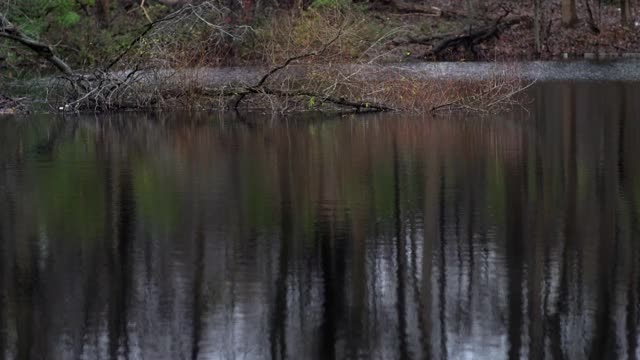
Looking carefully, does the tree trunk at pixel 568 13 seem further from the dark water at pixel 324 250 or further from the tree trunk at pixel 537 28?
the dark water at pixel 324 250

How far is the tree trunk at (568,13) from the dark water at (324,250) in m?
Answer: 34.5

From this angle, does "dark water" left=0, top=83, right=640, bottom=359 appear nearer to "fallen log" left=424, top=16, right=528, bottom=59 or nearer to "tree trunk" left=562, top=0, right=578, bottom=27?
"fallen log" left=424, top=16, right=528, bottom=59

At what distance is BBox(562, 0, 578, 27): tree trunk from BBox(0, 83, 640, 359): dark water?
34544 millimetres

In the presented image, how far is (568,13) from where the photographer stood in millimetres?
54094

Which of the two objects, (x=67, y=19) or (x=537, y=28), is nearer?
(x=67, y=19)

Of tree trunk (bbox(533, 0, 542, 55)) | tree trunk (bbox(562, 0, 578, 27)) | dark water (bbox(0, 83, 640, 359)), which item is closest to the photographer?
dark water (bbox(0, 83, 640, 359))

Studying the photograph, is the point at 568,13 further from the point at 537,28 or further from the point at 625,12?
the point at 537,28

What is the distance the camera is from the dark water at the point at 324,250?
7980 mm

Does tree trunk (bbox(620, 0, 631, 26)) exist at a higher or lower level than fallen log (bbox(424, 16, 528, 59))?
higher

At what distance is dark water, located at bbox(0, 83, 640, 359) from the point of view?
7.98m

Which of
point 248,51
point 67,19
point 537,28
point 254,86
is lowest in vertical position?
point 254,86

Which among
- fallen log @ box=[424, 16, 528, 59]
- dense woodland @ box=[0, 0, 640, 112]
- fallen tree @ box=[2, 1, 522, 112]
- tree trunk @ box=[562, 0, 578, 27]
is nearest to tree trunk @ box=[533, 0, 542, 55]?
dense woodland @ box=[0, 0, 640, 112]

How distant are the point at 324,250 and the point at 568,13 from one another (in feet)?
149

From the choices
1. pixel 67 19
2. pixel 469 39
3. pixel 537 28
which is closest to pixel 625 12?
pixel 537 28
